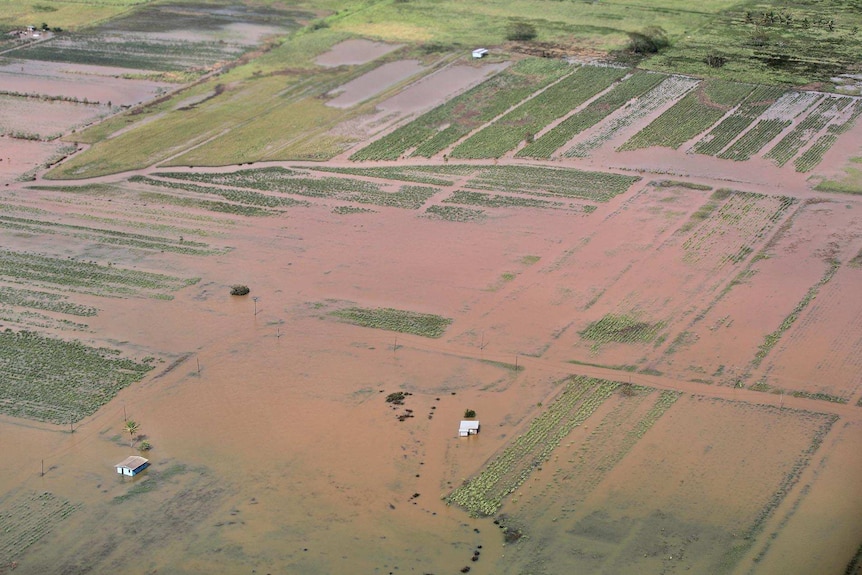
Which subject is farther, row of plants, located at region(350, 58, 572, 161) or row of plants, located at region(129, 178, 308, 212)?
row of plants, located at region(350, 58, 572, 161)

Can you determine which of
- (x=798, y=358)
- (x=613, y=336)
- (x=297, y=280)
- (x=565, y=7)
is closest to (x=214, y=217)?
(x=297, y=280)

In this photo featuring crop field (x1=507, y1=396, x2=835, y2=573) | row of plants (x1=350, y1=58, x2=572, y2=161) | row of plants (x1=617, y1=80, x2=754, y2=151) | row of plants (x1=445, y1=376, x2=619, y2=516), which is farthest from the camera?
row of plants (x1=617, y1=80, x2=754, y2=151)

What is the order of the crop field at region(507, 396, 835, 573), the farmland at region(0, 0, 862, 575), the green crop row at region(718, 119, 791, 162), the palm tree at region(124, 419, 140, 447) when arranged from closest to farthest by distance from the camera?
the crop field at region(507, 396, 835, 573) < the farmland at region(0, 0, 862, 575) < the palm tree at region(124, 419, 140, 447) < the green crop row at region(718, 119, 791, 162)

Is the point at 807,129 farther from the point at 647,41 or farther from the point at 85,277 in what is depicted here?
the point at 85,277

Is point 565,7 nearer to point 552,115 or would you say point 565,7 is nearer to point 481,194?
point 552,115

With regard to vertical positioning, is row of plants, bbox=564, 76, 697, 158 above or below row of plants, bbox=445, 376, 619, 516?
above

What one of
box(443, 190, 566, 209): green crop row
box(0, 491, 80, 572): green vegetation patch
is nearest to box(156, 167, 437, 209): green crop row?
box(443, 190, 566, 209): green crop row

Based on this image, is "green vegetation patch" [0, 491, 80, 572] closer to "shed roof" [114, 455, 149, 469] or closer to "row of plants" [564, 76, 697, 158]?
"shed roof" [114, 455, 149, 469]
